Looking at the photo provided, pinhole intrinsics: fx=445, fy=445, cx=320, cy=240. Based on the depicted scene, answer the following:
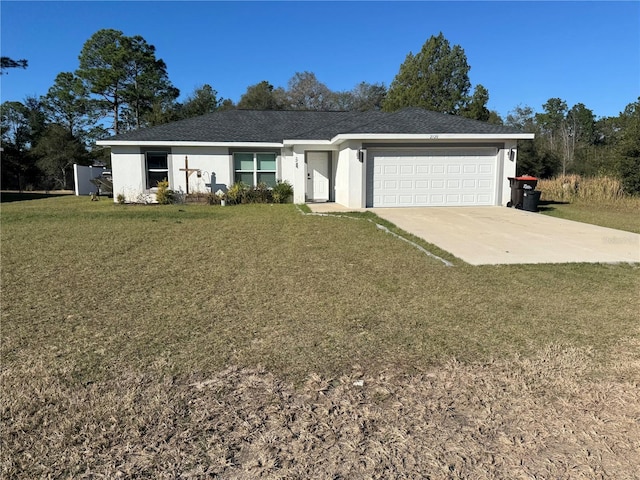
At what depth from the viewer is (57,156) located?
1401 inches

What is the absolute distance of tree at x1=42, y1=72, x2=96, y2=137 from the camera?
143 feet

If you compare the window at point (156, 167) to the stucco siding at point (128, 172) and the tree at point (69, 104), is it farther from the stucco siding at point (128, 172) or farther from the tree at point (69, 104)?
the tree at point (69, 104)

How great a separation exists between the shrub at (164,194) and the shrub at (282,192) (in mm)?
4249

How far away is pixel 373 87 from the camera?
5059 cm

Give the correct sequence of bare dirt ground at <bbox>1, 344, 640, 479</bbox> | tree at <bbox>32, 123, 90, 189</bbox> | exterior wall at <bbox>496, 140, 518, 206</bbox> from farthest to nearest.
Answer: tree at <bbox>32, 123, 90, 189</bbox>
exterior wall at <bbox>496, 140, 518, 206</bbox>
bare dirt ground at <bbox>1, 344, 640, 479</bbox>

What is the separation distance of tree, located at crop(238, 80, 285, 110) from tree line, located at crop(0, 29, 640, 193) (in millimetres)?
121

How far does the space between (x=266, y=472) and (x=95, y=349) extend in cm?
224

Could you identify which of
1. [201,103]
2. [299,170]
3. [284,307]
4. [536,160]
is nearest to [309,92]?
[201,103]

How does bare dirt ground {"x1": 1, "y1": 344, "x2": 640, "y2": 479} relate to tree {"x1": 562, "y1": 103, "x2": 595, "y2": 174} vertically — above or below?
below

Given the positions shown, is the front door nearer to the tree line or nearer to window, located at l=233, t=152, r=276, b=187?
window, located at l=233, t=152, r=276, b=187

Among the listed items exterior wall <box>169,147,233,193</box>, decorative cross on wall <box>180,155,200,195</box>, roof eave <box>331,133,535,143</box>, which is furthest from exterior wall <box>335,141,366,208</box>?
decorative cross on wall <box>180,155,200,195</box>

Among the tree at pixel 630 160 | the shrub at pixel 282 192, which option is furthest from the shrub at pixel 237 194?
the tree at pixel 630 160

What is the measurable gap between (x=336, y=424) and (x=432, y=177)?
14.2 metres

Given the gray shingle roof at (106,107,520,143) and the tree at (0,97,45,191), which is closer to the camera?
the gray shingle roof at (106,107,520,143)
